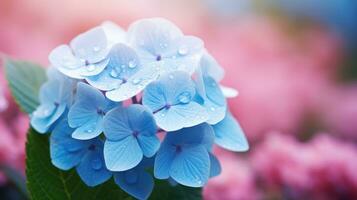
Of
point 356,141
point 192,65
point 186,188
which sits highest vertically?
point 192,65

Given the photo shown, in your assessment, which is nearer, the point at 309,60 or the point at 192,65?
the point at 192,65

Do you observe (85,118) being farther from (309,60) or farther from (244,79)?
(309,60)

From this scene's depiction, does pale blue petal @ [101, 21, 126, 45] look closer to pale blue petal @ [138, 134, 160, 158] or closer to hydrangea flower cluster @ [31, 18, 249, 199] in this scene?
hydrangea flower cluster @ [31, 18, 249, 199]

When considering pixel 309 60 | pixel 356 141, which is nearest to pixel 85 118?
pixel 356 141

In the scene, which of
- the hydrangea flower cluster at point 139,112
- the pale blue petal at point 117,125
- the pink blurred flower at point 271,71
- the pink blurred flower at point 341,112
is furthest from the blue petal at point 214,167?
the pink blurred flower at point 341,112

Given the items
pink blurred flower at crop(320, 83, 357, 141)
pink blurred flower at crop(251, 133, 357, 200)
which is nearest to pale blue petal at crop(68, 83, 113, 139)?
pink blurred flower at crop(251, 133, 357, 200)
